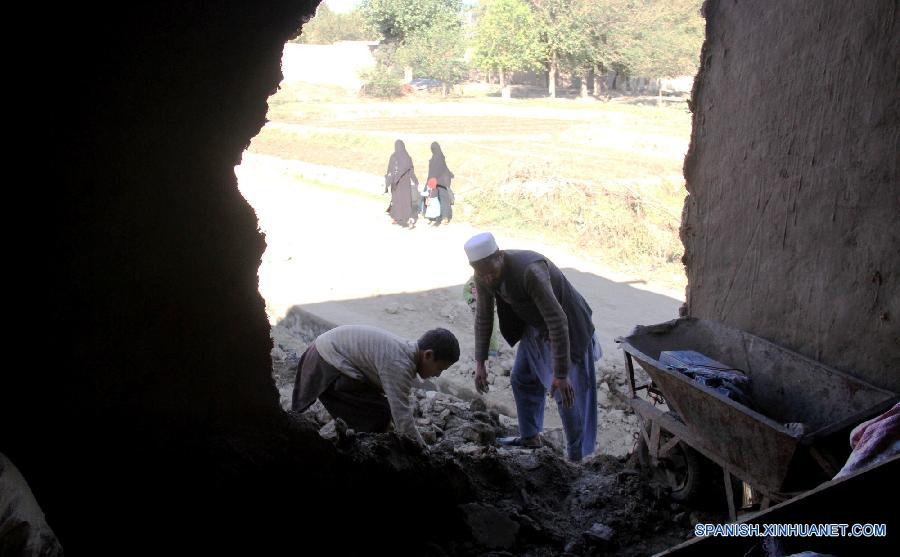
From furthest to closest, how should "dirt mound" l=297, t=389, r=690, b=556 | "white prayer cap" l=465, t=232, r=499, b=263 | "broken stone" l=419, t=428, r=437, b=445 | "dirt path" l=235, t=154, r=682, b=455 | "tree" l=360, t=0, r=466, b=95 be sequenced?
"tree" l=360, t=0, r=466, b=95 → "dirt path" l=235, t=154, r=682, b=455 → "broken stone" l=419, t=428, r=437, b=445 → "white prayer cap" l=465, t=232, r=499, b=263 → "dirt mound" l=297, t=389, r=690, b=556

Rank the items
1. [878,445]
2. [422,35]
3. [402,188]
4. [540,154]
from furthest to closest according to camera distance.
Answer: [422,35]
[540,154]
[402,188]
[878,445]

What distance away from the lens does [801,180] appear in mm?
4703

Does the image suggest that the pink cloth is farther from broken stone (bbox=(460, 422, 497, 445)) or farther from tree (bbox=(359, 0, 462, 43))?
tree (bbox=(359, 0, 462, 43))

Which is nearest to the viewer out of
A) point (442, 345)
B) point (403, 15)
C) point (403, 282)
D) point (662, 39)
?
point (442, 345)

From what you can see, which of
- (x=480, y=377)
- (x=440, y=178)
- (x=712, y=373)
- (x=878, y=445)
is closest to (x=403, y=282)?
(x=440, y=178)

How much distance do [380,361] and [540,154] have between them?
1793 centimetres

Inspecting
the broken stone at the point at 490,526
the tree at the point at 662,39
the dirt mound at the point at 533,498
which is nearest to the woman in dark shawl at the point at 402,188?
the dirt mound at the point at 533,498

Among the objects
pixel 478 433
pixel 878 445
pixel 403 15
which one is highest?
pixel 403 15

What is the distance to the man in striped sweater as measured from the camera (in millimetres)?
4398

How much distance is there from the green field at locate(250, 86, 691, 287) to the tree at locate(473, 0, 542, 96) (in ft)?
7.37

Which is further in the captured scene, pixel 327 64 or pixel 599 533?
pixel 327 64

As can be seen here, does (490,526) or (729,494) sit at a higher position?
(729,494)

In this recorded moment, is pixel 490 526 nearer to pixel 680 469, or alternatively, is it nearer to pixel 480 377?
pixel 680 469

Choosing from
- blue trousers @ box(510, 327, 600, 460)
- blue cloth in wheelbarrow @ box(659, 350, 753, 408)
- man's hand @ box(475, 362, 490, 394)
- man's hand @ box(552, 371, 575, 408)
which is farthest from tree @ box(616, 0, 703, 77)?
blue cloth in wheelbarrow @ box(659, 350, 753, 408)
